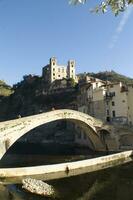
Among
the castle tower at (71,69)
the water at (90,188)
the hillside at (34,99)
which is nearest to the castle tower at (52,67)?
the hillside at (34,99)

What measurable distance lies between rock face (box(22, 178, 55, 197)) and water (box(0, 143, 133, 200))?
427 millimetres

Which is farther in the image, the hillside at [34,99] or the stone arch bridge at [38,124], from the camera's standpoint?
the hillside at [34,99]

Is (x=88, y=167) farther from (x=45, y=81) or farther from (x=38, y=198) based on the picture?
(x=45, y=81)

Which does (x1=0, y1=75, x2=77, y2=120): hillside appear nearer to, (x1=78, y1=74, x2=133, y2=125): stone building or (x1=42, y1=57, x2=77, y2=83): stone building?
(x1=42, y1=57, x2=77, y2=83): stone building

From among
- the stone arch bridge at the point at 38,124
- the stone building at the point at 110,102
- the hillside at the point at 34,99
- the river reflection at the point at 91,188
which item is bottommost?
the river reflection at the point at 91,188

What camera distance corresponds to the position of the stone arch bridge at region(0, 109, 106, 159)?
31828 millimetres

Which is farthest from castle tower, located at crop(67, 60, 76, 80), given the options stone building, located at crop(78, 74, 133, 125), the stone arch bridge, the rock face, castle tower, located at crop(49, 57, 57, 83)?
the rock face

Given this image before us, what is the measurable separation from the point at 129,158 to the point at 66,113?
10474mm

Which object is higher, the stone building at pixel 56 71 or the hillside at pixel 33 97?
the stone building at pixel 56 71

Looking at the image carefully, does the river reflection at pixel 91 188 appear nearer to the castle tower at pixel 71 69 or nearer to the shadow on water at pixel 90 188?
the shadow on water at pixel 90 188

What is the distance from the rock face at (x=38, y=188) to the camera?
2166 centimetres

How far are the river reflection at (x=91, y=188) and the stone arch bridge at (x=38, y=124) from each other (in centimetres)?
822

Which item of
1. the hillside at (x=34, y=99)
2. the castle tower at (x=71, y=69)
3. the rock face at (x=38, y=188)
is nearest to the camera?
the rock face at (x=38, y=188)

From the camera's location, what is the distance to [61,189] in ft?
76.3
